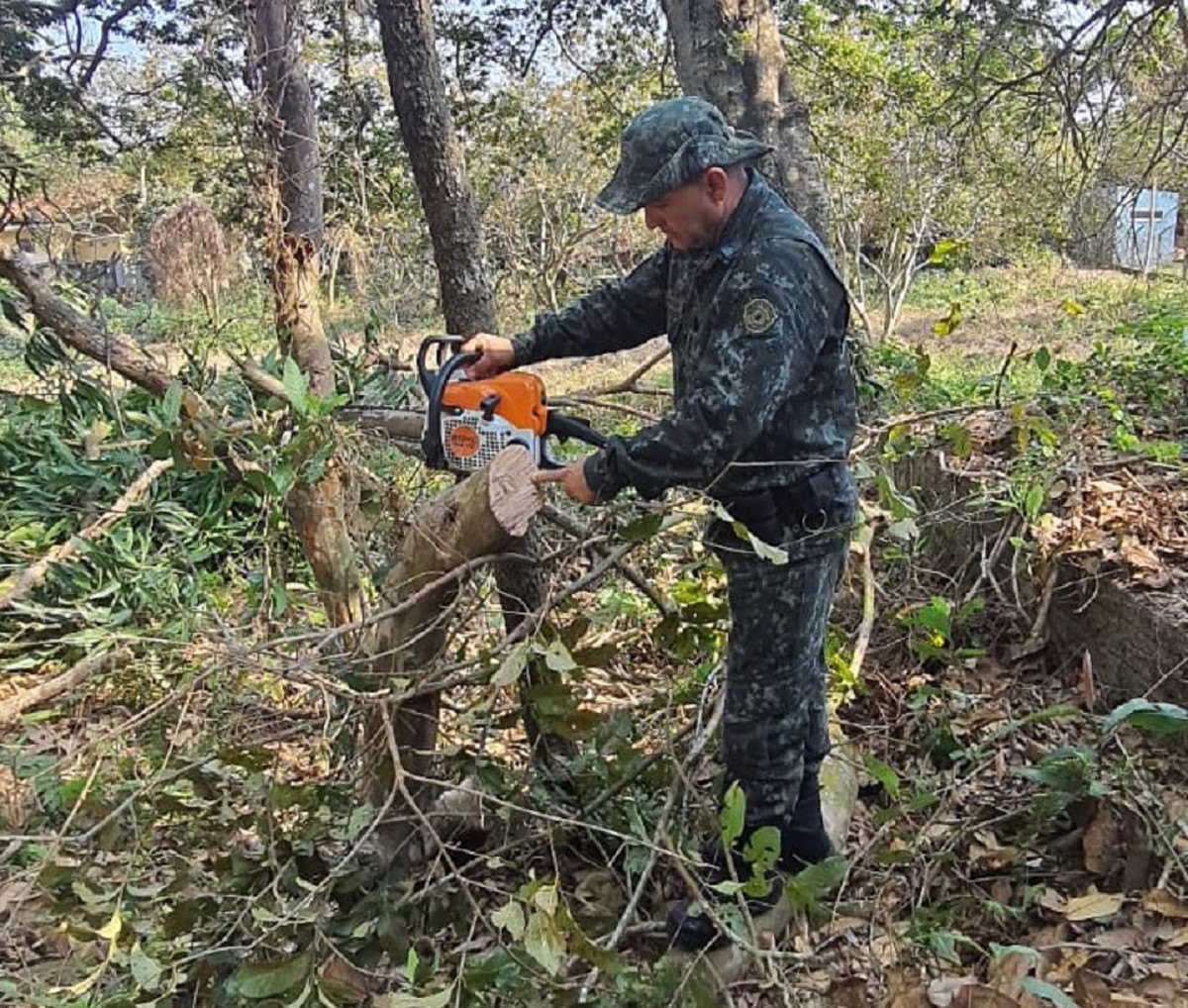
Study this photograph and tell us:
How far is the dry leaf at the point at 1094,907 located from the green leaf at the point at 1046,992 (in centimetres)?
47

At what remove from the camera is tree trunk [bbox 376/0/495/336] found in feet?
10.1

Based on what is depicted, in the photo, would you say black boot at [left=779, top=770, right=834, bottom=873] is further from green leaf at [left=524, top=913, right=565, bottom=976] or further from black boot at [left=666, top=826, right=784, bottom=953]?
green leaf at [left=524, top=913, right=565, bottom=976]

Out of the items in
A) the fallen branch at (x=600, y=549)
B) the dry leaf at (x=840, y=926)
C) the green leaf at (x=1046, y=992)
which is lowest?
the dry leaf at (x=840, y=926)

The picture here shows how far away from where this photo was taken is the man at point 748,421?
2082 millimetres

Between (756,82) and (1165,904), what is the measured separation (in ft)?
13.9

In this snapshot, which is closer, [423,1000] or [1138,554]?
[423,1000]

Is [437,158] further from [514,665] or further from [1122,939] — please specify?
[1122,939]

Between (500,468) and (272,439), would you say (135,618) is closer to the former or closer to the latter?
(272,439)

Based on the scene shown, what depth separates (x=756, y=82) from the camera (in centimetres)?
530

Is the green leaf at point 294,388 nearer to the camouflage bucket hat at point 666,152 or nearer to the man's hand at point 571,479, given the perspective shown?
the man's hand at point 571,479

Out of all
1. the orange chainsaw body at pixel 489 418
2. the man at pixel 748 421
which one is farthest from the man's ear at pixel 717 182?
the orange chainsaw body at pixel 489 418

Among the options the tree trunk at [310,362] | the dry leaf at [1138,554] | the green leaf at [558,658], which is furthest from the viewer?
the dry leaf at [1138,554]

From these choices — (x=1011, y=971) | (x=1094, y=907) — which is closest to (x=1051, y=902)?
(x=1094, y=907)

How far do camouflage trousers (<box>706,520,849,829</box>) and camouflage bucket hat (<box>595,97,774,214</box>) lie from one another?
749 millimetres
